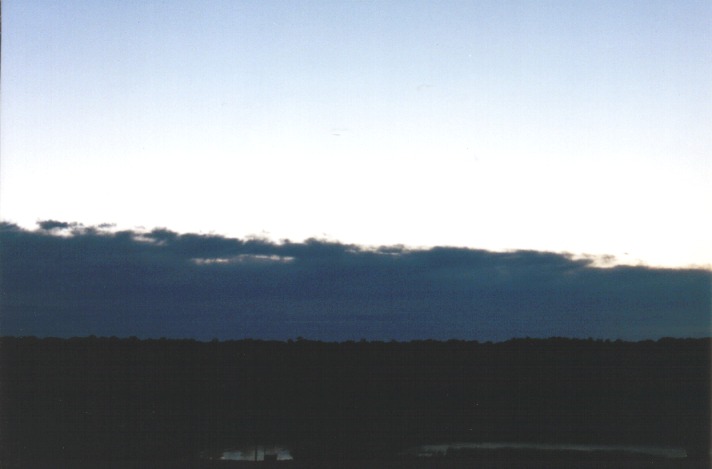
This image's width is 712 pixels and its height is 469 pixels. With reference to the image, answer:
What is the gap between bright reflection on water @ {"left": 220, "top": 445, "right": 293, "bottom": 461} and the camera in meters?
Answer: 19.0

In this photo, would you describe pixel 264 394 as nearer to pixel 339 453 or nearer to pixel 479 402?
pixel 479 402

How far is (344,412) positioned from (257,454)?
34.6ft

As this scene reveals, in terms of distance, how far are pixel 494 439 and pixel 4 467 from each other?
13.5 meters

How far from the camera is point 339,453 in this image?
18797 millimetres

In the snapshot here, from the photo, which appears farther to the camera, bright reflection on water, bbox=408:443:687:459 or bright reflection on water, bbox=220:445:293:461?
bright reflection on water, bbox=408:443:687:459

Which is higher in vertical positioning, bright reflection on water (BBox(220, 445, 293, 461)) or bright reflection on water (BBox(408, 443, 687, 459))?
bright reflection on water (BBox(220, 445, 293, 461))

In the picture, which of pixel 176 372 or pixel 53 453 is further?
pixel 176 372

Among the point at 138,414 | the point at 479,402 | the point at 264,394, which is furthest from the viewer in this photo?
the point at 264,394

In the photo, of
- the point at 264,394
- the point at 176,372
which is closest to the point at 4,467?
the point at 264,394

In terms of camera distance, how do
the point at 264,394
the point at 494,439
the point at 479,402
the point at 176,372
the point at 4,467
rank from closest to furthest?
1. the point at 4,467
2. the point at 494,439
3. the point at 479,402
4. the point at 264,394
5. the point at 176,372

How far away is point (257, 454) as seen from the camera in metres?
19.8

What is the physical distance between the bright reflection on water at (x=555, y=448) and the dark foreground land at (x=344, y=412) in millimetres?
616

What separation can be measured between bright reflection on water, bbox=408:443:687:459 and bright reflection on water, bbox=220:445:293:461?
3.40m

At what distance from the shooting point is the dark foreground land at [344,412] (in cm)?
1894
